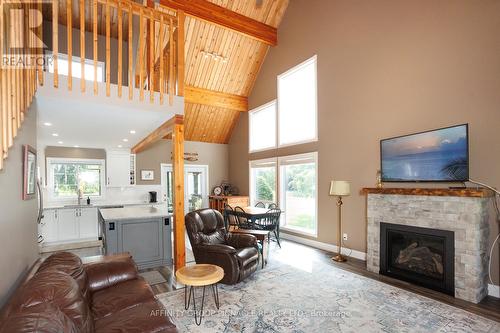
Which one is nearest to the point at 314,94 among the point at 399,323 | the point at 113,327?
the point at 399,323

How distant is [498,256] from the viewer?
325 centimetres

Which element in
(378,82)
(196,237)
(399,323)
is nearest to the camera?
(399,323)

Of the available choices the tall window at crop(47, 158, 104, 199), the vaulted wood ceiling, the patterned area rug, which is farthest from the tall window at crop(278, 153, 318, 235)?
the tall window at crop(47, 158, 104, 199)

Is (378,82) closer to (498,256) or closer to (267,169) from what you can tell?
(498,256)

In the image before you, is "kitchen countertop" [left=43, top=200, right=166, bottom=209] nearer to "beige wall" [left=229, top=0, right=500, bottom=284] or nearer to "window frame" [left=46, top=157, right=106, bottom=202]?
"window frame" [left=46, top=157, right=106, bottom=202]

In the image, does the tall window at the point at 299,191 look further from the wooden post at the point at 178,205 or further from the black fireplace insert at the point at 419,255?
the wooden post at the point at 178,205

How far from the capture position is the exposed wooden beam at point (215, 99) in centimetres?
739

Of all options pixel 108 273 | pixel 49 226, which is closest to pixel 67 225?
pixel 49 226

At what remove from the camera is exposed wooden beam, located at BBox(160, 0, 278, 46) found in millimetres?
5703

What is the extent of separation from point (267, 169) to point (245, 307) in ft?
15.8

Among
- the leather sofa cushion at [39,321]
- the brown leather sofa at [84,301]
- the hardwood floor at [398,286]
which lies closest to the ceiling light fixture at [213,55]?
the hardwood floor at [398,286]

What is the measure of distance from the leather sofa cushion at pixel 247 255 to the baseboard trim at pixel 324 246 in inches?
82.2

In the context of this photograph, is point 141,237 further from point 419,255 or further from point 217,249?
point 419,255

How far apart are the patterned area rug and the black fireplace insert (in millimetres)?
413
